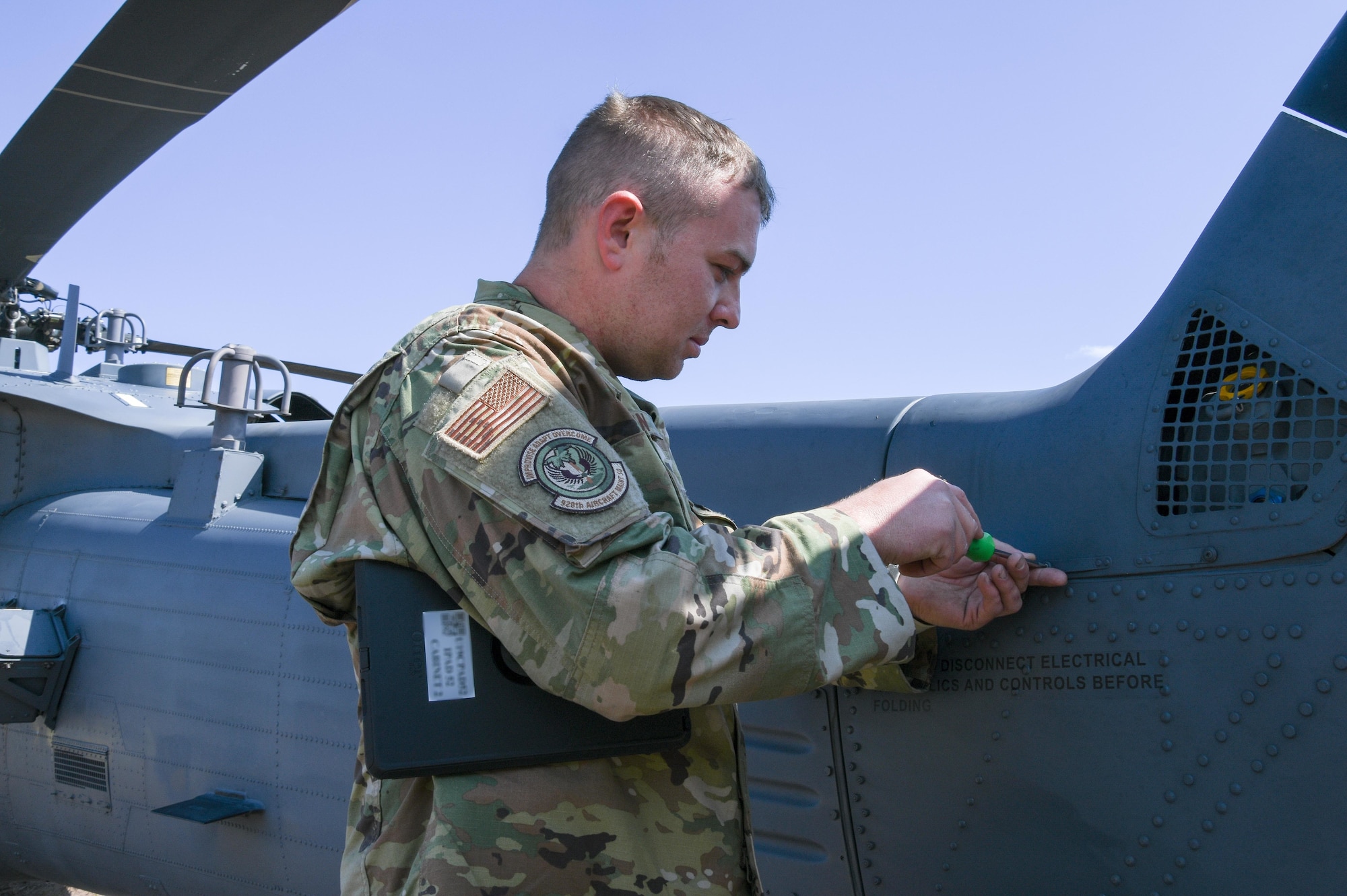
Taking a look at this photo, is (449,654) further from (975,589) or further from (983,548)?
(975,589)

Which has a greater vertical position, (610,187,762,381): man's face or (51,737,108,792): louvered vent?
(610,187,762,381): man's face

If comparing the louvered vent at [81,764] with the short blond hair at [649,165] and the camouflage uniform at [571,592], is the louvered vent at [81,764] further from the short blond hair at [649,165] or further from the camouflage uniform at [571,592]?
the short blond hair at [649,165]

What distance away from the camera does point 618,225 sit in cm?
163

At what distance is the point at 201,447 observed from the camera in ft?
12.5

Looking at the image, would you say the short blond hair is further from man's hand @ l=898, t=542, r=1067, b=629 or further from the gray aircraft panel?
the gray aircraft panel

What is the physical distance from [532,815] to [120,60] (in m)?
2.57

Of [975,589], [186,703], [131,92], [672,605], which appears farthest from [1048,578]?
[131,92]

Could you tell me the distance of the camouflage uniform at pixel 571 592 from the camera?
1267 millimetres

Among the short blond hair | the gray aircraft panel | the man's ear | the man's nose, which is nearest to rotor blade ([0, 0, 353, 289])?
the gray aircraft panel

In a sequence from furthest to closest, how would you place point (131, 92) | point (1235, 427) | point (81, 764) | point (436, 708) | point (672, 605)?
point (81, 764) → point (131, 92) → point (1235, 427) → point (436, 708) → point (672, 605)

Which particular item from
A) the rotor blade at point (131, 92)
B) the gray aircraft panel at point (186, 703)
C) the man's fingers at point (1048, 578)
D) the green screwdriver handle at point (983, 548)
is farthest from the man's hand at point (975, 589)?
the rotor blade at point (131, 92)

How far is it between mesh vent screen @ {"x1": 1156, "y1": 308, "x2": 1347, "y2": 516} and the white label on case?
1.16 meters

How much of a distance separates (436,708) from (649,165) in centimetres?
88

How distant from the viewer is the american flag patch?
1.31 metres
